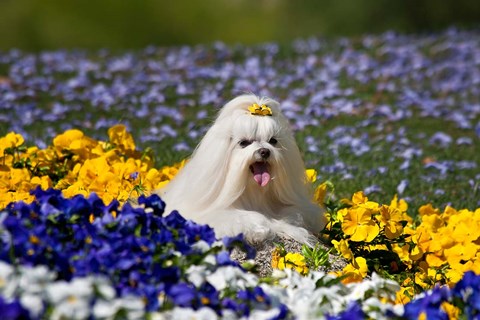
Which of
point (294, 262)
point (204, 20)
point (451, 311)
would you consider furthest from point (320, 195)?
point (204, 20)

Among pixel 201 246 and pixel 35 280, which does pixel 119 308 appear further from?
pixel 201 246

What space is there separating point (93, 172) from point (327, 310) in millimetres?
2211

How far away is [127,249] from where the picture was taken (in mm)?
2828

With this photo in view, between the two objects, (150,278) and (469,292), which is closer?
(150,278)

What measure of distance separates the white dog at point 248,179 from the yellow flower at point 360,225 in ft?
0.61

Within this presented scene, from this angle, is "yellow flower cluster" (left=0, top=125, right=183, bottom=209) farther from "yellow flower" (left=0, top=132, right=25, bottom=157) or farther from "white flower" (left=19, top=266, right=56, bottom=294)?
"white flower" (left=19, top=266, right=56, bottom=294)

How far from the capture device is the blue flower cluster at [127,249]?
2680 mm

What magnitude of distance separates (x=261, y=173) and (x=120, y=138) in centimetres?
173

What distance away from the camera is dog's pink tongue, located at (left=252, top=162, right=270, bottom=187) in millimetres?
3967

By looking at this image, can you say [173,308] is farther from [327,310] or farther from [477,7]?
[477,7]

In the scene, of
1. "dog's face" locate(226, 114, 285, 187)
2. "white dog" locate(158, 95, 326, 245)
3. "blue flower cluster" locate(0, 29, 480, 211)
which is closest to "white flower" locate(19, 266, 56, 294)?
"white dog" locate(158, 95, 326, 245)

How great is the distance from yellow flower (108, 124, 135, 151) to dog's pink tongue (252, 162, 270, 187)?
1.64 m

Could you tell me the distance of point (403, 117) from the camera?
8.59 metres

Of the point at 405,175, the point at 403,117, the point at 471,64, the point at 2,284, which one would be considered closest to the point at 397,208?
the point at 405,175
